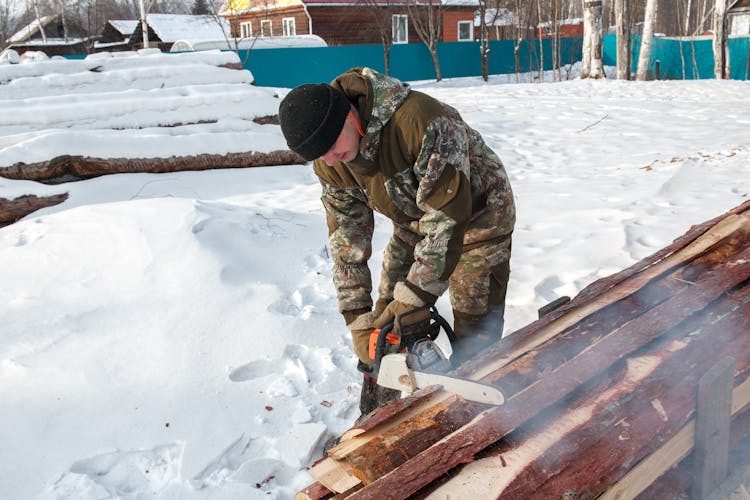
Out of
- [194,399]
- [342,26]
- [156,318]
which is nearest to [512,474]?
[194,399]

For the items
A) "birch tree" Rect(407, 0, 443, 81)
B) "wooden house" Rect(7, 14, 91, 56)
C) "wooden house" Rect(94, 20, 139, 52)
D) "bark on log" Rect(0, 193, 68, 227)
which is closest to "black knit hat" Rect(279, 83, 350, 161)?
"bark on log" Rect(0, 193, 68, 227)

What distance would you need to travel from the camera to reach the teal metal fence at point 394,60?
66.4ft

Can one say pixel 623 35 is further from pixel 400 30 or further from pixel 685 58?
pixel 400 30

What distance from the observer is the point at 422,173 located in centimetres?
199

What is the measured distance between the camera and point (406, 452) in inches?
61.7

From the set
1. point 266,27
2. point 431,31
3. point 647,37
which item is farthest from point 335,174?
point 266,27

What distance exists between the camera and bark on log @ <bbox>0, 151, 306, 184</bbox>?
5.50 metres

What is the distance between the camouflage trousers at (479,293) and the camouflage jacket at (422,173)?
0.12 m

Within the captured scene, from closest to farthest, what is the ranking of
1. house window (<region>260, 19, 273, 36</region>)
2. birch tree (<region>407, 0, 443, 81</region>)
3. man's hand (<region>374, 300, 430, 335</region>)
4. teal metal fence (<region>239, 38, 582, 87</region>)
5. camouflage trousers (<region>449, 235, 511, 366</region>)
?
man's hand (<region>374, 300, 430, 335</region>)
camouflage trousers (<region>449, 235, 511, 366</region>)
teal metal fence (<region>239, 38, 582, 87</region>)
birch tree (<region>407, 0, 443, 81</region>)
house window (<region>260, 19, 273, 36</region>)

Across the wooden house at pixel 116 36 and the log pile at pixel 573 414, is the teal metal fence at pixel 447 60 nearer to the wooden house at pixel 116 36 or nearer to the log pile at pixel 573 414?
the wooden house at pixel 116 36

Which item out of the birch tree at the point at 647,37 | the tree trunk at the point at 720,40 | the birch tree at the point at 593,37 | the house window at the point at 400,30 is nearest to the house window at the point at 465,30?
the house window at the point at 400,30

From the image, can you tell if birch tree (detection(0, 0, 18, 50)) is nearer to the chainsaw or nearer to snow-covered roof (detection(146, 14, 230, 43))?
snow-covered roof (detection(146, 14, 230, 43))

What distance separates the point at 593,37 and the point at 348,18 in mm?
14209

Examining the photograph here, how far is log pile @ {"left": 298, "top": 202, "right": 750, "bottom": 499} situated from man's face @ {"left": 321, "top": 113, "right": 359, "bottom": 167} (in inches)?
31.5
